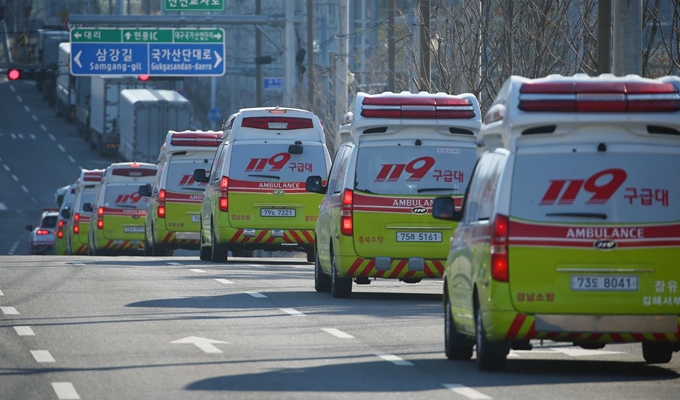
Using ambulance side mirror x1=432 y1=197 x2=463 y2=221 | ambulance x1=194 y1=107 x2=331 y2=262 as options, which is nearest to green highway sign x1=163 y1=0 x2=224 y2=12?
ambulance x1=194 y1=107 x2=331 y2=262

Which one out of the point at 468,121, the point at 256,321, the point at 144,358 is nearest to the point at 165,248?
the point at 468,121

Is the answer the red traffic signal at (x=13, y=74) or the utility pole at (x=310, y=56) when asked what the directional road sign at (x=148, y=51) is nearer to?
the utility pole at (x=310, y=56)

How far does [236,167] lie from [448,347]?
13.8m

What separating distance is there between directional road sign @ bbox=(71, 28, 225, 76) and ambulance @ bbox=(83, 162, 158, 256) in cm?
1377

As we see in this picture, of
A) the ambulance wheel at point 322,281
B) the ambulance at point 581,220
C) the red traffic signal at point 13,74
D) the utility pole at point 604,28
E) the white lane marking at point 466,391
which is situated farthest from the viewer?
the red traffic signal at point 13,74

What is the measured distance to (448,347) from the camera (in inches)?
533

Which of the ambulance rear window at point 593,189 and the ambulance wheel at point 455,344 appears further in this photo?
the ambulance wheel at point 455,344

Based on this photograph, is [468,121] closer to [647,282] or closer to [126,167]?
[647,282]

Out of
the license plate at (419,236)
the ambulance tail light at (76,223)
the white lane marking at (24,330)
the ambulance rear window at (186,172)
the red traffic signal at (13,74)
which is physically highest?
the license plate at (419,236)

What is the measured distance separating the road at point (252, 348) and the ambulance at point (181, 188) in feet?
23.8

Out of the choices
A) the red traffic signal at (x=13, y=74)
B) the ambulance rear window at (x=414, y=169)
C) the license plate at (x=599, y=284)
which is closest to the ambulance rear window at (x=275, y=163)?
the ambulance rear window at (x=414, y=169)

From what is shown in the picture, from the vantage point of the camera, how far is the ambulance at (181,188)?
32.4 meters

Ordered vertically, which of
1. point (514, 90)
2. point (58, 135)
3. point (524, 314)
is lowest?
point (58, 135)

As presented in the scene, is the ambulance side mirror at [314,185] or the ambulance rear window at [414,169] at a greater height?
the ambulance rear window at [414,169]
